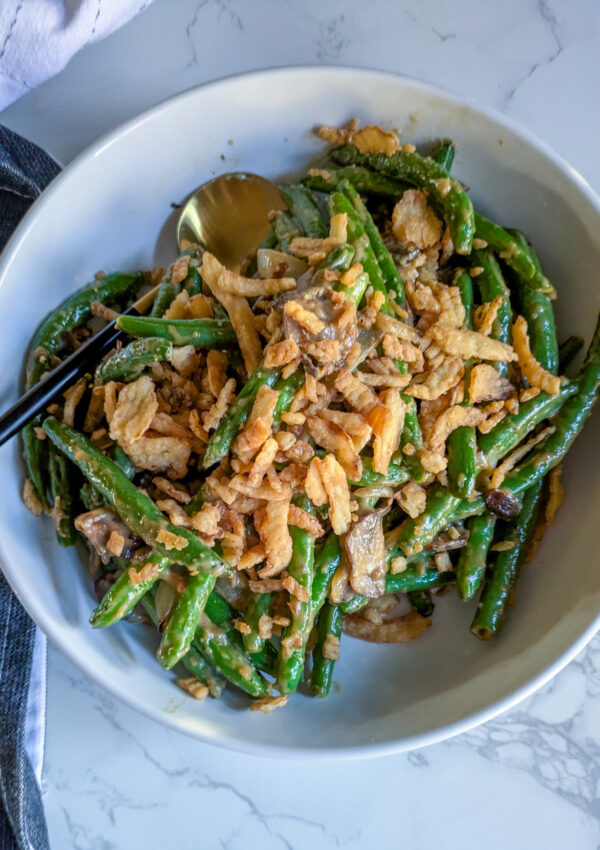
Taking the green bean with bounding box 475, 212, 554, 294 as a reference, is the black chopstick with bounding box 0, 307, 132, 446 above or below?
below

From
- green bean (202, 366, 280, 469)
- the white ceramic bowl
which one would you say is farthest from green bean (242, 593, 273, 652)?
green bean (202, 366, 280, 469)

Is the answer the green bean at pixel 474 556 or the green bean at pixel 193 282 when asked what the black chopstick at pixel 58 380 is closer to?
the green bean at pixel 193 282

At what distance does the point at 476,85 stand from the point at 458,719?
7.83 ft

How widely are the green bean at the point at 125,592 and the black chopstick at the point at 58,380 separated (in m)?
0.59

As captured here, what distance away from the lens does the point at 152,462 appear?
234 centimetres

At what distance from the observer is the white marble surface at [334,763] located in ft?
9.34

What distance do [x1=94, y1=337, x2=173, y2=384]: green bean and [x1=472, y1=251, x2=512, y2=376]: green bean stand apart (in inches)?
41.5

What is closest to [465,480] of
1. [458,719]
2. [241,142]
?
[458,719]

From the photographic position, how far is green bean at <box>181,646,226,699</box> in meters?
2.46

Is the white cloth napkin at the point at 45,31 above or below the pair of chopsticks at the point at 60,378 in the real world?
above

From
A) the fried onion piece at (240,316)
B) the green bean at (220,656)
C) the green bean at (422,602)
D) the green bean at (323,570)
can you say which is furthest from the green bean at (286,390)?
the green bean at (422,602)

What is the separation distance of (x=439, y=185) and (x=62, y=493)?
5.32ft

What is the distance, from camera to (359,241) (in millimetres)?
2340

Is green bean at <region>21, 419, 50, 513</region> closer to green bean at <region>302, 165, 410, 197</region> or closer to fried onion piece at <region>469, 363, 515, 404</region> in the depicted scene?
green bean at <region>302, 165, 410, 197</region>
